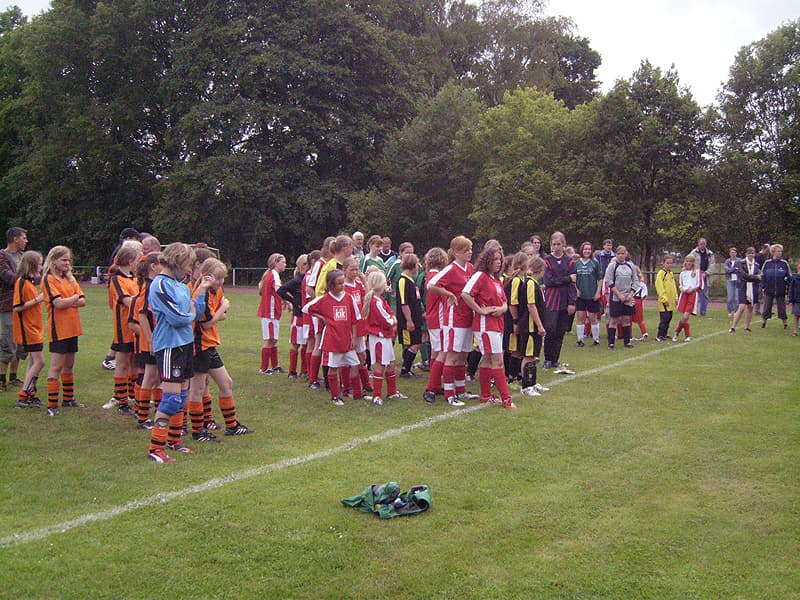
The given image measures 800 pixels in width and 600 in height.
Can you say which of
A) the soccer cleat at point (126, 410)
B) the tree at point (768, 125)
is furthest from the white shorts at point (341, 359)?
the tree at point (768, 125)

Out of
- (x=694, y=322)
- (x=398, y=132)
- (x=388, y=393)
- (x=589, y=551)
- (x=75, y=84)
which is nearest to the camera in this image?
(x=589, y=551)

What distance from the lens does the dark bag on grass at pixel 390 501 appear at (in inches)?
202

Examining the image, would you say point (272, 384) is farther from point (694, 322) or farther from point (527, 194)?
point (527, 194)

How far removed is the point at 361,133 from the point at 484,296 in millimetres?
29838

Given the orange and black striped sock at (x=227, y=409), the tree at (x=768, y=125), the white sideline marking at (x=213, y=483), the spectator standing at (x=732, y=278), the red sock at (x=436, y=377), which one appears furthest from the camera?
the tree at (x=768, y=125)

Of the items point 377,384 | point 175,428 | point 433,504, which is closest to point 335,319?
point 377,384

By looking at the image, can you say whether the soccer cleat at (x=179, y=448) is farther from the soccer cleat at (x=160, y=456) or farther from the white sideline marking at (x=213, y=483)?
the white sideline marking at (x=213, y=483)

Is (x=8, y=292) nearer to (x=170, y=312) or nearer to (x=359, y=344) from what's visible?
(x=170, y=312)

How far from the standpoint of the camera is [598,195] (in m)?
29.7

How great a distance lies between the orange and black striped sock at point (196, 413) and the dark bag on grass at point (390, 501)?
2.61 metres

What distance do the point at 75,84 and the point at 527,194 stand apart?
2712cm

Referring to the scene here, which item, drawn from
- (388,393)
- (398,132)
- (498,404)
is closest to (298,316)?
(388,393)

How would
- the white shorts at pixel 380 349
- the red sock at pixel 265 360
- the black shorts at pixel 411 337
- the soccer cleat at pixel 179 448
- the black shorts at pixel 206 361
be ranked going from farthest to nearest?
the red sock at pixel 265 360
the black shorts at pixel 411 337
the white shorts at pixel 380 349
the black shorts at pixel 206 361
the soccer cleat at pixel 179 448

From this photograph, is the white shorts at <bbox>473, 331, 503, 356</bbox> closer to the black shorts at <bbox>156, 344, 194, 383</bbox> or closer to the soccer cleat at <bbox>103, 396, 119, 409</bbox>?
the black shorts at <bbox>156, 344, 194, 383</bbox>
